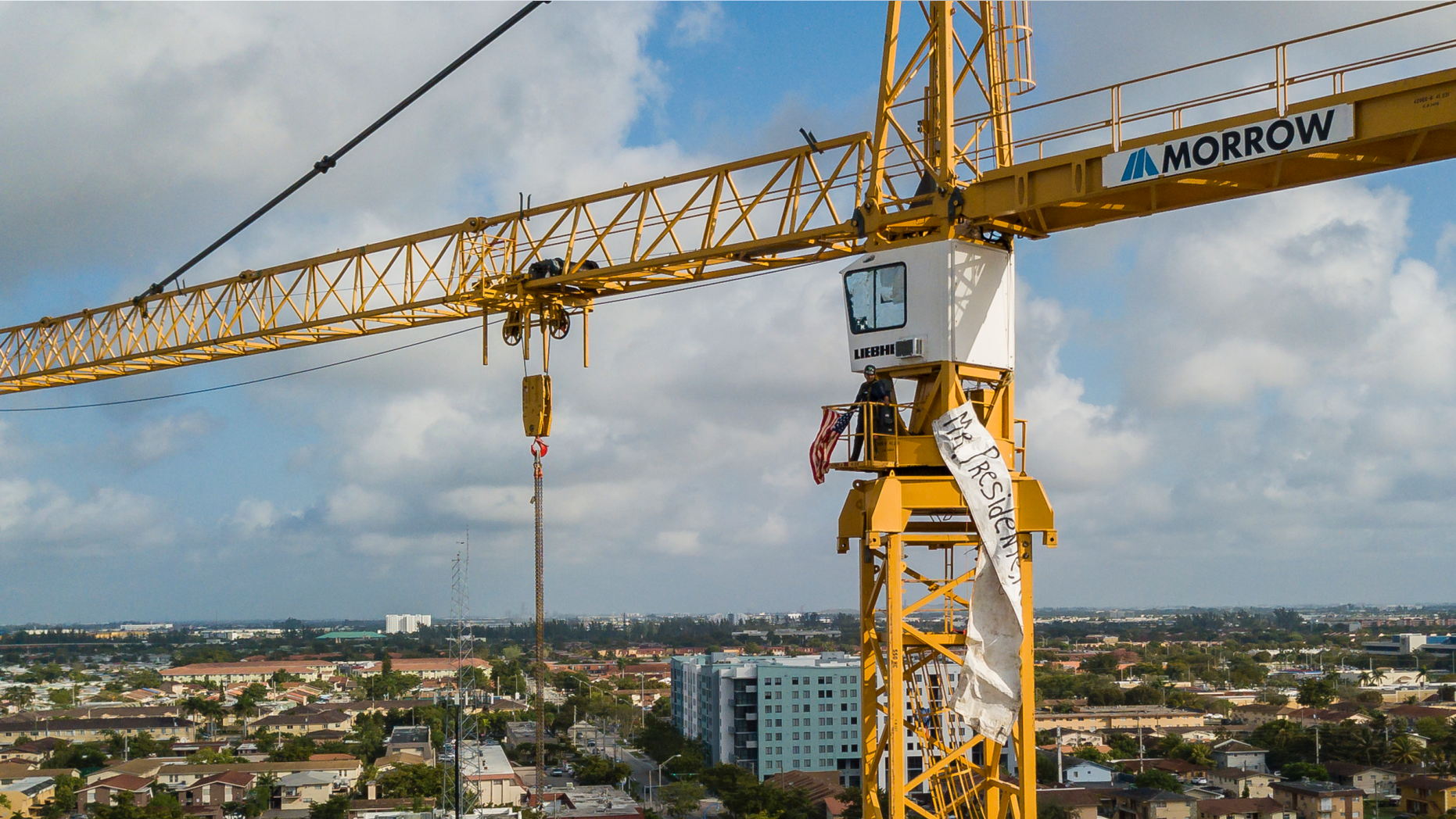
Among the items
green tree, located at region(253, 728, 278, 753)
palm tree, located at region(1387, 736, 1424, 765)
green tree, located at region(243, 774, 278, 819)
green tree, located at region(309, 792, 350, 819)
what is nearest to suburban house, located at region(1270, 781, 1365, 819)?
palm tree, located at region(1387, 736, 1424, 765)

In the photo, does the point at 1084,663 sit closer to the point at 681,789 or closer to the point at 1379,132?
the point at 681,789

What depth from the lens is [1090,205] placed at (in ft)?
52.0

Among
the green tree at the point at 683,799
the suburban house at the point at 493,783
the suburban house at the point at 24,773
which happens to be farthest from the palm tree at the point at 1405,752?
the suburban house at the point at 24,773

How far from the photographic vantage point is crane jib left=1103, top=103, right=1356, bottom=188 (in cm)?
1355

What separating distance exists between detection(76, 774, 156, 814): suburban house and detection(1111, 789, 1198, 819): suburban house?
5470cm

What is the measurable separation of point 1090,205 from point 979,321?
80.7 inches

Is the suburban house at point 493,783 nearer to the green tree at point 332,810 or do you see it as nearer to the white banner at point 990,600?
the green tree at point 332,810

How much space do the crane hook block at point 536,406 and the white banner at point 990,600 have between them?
42.1 feet

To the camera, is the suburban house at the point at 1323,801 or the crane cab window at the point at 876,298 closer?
the crane cab window at the point at 876,298

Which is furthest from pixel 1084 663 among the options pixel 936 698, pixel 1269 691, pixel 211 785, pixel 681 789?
pixel 936 698

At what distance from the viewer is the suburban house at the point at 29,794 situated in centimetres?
7075

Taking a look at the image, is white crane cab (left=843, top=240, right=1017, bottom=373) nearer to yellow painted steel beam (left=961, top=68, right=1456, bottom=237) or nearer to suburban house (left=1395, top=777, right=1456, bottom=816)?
yellow painted steel beam (left=961, top=68, right=1456, bottom=237)

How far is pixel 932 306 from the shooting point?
1617 centimetres

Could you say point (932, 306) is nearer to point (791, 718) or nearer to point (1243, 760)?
point (791, 718)
